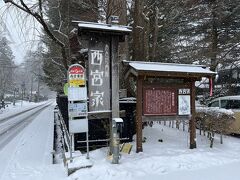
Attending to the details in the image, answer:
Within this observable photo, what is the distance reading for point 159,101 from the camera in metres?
9.88

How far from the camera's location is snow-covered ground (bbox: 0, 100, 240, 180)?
7434 mm

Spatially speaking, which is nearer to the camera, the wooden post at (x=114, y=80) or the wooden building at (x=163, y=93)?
the wooden post at (x=114, y=80)

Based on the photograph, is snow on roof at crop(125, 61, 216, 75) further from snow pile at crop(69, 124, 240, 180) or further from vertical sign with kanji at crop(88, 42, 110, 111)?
snow pile at crop(69, 124, 240, 180)

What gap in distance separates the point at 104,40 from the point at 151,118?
2.67 metres

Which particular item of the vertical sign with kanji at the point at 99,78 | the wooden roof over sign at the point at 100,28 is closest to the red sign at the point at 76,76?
the vertical sign with kanji at the point at 99,78

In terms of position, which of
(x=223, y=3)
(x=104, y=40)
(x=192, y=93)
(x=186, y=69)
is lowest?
(x=192, y=93)

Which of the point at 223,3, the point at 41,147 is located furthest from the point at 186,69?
the point at 223,3

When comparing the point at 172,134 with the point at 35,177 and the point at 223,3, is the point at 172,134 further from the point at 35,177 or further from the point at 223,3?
the point at 223,3

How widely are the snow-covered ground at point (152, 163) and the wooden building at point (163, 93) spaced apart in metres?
0.79

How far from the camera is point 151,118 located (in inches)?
385

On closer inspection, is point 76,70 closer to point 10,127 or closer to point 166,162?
point 166,162

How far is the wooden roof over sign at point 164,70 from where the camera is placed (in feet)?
30.3

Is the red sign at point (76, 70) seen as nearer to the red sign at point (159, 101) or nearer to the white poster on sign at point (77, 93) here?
the white poster on sign at point (77, 93)

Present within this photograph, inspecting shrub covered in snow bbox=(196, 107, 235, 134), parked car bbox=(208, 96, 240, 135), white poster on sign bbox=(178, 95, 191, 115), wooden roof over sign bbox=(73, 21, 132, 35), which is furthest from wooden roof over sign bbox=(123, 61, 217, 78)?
parked car bbox=(208, 96, 240, 135)
